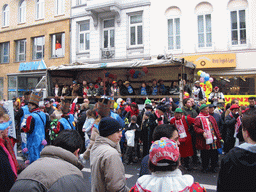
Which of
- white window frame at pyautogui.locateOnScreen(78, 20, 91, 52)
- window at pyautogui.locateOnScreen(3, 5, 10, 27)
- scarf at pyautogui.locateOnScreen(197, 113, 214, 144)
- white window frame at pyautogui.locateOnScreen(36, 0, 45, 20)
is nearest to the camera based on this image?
scarf at pyautogui.locateOnScreen(197, 113, 214, 144)

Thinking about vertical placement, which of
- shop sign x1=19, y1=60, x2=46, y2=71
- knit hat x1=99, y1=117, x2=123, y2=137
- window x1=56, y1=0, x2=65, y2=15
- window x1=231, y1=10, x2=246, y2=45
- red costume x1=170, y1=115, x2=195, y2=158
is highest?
window x1=56, y1=0, x2=65, y2=15

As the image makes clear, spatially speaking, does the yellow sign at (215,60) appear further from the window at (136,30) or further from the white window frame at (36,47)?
the white window frame at (36,47)

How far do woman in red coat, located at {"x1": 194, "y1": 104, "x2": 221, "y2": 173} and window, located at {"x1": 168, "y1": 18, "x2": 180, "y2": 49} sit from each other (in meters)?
10.7

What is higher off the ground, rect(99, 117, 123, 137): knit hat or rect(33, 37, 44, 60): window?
rect(33, 37, 44, 60): window

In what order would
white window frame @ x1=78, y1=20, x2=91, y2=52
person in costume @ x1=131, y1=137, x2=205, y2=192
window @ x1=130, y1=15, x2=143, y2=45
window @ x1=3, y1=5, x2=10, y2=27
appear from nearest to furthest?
person in costume @ x1=131, y1=137, x2=205, y2=192
window @ x1=130, y1=15, x2=143, y2=45
white window frame @ x1=78, y1=20, x2=91, y2=52
window @ x1=3, y1=5, x2=10, y2=27

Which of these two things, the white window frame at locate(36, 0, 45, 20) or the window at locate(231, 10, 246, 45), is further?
the white window frame at locate(36, 0, 45, 20)

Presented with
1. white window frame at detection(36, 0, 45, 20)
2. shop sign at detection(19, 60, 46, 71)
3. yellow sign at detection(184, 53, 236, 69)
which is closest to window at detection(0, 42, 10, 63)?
shop sign at detection(19, 60, 46, 71)

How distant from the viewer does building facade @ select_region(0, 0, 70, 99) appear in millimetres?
20859

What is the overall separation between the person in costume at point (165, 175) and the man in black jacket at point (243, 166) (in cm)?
46

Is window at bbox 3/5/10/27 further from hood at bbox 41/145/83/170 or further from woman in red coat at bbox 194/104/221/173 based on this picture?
hood at bbox 41/145/83/170

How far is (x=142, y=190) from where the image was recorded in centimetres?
182

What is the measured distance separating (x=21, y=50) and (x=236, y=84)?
19.7 metres

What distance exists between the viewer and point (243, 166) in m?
2.07

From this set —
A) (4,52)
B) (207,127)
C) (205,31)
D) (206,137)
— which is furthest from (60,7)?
(206,137)
